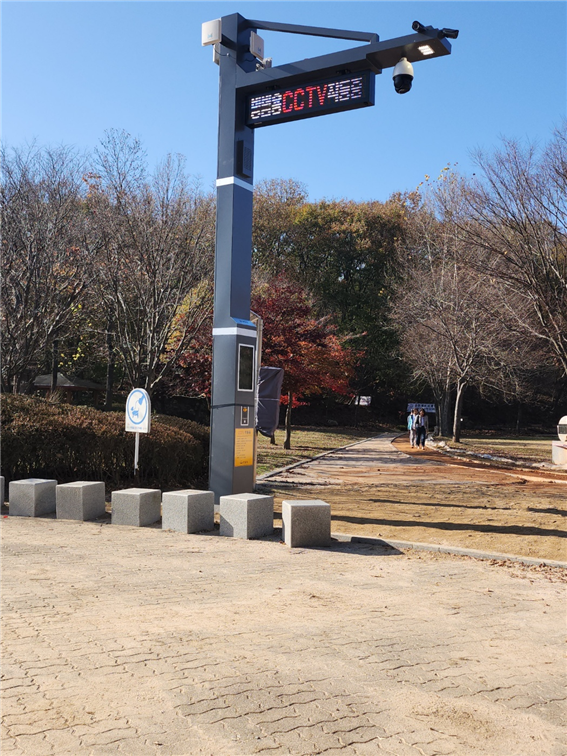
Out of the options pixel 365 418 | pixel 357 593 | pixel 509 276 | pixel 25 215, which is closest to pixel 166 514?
pixel 357 593

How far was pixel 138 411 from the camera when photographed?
35.9ft

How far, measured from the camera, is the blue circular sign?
35.7 ft

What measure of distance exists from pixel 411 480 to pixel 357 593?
403 inches

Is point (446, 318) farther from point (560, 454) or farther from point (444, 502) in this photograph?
point (444, 502)

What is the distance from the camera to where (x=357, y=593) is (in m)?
6.18

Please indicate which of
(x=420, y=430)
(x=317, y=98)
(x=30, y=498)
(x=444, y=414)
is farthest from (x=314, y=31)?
(x=444, y=414)

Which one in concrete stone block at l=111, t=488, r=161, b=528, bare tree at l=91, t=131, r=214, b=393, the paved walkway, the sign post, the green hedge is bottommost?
the paved walkway

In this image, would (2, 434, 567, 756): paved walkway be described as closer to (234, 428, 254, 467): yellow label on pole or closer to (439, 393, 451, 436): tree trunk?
(234, 428, 254, 467): yellow label on pole

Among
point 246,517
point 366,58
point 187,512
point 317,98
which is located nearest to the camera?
point 246,517

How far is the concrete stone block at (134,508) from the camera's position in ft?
30.3

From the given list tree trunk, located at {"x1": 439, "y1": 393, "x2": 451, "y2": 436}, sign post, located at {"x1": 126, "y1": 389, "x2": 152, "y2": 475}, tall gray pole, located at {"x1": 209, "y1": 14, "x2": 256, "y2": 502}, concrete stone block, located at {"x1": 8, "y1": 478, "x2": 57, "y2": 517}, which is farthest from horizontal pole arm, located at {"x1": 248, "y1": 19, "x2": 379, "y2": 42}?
tree trunk, located at {"x1": 439, "y1": 393, "x2": 451, "y2": 436}

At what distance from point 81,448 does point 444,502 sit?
640 cm

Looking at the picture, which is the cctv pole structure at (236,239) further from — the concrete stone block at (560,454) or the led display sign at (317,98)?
the concrete stone block at (560,454)

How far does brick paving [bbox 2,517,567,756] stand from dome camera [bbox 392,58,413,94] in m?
6.13
